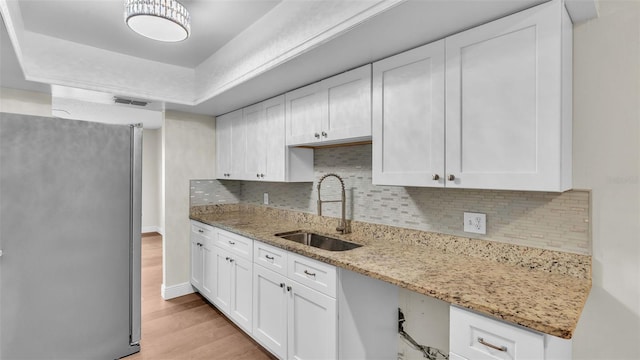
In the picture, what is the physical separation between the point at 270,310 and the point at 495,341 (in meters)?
1.53

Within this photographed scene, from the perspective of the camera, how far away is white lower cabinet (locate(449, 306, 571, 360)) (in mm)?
1037

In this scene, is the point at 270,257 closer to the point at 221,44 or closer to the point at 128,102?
the point at 221,44

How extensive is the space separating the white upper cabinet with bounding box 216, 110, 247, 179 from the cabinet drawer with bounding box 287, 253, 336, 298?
4.92 feet

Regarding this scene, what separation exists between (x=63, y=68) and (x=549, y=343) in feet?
11.6

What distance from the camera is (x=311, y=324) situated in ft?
6.17

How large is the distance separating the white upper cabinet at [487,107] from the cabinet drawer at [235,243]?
4.24 ft

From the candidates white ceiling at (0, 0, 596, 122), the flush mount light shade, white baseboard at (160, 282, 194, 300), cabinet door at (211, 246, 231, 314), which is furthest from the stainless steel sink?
white baseboard at (160, 282, 194, 300)

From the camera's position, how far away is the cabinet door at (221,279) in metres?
2.77

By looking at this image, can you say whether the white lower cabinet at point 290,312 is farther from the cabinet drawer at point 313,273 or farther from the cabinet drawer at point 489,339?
the cabinet drawer at point 489,339

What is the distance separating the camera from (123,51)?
9.02ft

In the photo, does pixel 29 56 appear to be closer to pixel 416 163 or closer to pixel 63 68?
pixel 63 68

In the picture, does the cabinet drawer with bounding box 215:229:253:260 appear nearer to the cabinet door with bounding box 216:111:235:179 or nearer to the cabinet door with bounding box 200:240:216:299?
the cabinet door with bounding box 200:240:216:299

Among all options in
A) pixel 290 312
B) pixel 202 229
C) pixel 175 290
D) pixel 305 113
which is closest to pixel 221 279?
pixel 202 229

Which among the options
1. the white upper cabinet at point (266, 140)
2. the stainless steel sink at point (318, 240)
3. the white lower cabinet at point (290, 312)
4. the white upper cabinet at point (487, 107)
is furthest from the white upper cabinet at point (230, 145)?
the white upper cabinet at point (487, 107)
